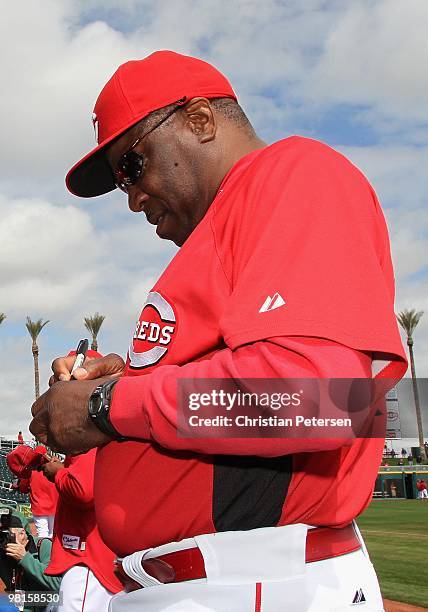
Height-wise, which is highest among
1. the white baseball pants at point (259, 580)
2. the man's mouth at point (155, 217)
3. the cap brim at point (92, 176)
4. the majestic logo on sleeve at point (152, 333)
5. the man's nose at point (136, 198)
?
the cap brim at point (92, 176)

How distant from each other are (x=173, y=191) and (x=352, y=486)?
36.8 inches

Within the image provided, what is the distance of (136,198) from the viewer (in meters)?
2.15

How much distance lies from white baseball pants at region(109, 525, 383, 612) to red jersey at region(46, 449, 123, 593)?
11.7ft

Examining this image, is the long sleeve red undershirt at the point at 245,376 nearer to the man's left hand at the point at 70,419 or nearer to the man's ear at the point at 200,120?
the man's left hand at the point at 70,419

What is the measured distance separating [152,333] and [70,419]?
280mm

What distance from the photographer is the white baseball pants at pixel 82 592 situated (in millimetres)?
5004

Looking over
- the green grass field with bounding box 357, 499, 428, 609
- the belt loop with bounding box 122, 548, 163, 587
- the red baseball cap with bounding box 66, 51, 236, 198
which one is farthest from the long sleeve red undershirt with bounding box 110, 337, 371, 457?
the green grass field with bounding box 357, 499, 428, 609

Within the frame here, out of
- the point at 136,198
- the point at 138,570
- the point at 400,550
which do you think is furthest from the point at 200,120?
the point at 400,550

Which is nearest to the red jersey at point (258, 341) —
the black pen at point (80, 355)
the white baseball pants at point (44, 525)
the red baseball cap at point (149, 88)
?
the red baseball cap at point (149, 88)

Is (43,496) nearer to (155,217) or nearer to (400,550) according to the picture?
(400,550)

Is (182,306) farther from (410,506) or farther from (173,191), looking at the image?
(410,506)

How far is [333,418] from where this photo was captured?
1.41m

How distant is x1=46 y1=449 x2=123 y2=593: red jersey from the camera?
16.6 feet

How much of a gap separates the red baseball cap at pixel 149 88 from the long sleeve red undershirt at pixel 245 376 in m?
0.80
